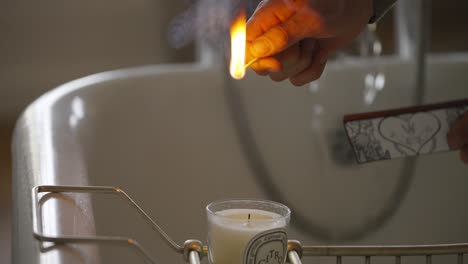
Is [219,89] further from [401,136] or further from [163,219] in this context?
[401,136]

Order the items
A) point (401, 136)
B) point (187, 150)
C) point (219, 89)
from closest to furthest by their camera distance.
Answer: point (401, 136) → point (187, 150) → point (219, 89)

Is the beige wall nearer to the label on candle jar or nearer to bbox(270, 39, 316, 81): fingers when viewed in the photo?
bbox(270, 39, 316, 81): fingers

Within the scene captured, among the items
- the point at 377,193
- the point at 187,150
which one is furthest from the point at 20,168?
the point at 377,193

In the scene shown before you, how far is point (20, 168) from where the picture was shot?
0.78 metres

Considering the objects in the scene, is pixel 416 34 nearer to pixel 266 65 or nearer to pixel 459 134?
pixel 459 134

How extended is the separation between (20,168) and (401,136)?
0.43 metres

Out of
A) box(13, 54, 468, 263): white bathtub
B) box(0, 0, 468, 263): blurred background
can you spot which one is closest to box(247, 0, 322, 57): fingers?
box(13, 54, 468, 263): white bathtub

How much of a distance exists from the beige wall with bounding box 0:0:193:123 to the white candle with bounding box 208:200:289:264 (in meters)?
2.23

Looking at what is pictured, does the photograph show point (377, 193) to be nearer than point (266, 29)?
No

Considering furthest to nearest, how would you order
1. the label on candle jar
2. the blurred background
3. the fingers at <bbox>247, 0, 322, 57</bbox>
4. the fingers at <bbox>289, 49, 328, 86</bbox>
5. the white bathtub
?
the blurred background < the white bathtub < the fingers at <bbox>289, 49, 328, 86</bbox> < the fingers at <bbox>247, 0, 322, 57</bbox> < the label on candle jar

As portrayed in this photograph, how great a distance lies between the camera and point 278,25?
0.75m

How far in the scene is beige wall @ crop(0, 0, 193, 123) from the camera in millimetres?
2680

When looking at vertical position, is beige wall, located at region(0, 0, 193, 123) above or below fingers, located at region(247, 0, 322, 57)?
above

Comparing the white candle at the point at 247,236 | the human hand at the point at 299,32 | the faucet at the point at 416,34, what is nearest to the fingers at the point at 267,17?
the human hand at the point at 299,32
